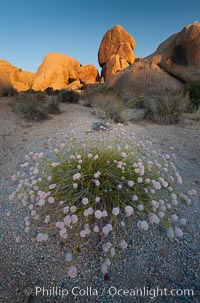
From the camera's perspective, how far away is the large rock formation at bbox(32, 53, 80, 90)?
25.7 m

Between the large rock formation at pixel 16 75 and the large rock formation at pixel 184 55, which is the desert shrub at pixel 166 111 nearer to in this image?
the large rock formation at pixel 184 55

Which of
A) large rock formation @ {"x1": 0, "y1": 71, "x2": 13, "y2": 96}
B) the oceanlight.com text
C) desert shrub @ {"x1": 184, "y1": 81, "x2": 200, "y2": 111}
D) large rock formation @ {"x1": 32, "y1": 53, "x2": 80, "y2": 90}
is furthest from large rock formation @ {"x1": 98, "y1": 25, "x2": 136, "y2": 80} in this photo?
the oceanlight.com text

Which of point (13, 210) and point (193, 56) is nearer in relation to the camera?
point (13, 210)

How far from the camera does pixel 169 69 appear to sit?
11.5 m

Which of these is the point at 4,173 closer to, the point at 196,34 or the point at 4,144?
the point at 4,144

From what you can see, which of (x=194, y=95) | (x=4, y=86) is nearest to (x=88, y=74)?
(x=4, y=86)

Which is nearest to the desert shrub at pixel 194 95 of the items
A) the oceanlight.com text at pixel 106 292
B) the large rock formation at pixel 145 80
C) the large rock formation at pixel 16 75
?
the large rock formation at pixel 145 80

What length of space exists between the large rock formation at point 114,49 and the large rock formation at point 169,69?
1543 centimetres

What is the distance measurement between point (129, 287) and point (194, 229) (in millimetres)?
776

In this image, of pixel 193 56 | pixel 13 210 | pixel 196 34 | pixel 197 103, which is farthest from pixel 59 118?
pixel 196 34

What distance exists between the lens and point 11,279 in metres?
1.10

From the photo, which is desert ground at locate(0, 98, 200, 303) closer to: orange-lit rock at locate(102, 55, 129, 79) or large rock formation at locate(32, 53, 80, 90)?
large rock formation at locate(32, 53, 80, 90)

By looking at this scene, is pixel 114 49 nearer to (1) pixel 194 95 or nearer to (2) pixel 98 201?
(1) pixel 194 95

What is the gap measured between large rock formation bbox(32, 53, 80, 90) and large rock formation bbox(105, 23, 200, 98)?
56.6 feet
